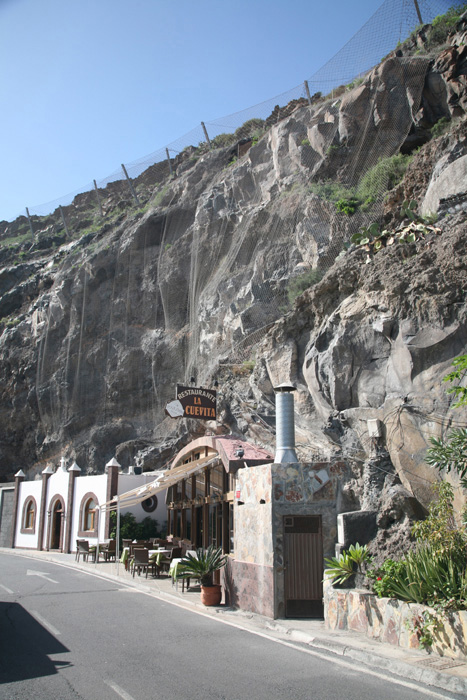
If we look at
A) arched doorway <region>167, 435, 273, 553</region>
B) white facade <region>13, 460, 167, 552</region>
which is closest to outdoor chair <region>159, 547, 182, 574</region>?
arched doorway <region>167, 435, 273, 553</region>

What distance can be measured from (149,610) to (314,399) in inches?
297

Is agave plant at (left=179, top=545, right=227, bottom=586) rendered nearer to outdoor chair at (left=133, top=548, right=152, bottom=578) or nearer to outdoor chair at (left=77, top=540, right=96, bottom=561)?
outdoor chair at (left=133, top=548, right=152, bottom=578)

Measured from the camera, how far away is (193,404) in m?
Result: 18.6

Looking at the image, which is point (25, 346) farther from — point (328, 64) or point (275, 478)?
point (275, 478)

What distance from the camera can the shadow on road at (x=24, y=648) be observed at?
261 inches

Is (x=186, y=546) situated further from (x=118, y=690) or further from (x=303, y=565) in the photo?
(x=118, y=690)

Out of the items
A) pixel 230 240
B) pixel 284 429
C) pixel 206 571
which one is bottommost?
pixel 206 571

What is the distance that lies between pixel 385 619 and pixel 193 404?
1153 centimetres

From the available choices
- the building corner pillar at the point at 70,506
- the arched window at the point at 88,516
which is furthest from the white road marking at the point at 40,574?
the building corner pillar at the point at 70,506

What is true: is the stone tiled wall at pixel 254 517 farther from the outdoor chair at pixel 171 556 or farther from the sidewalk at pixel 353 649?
the outdoor chair at pixel 171 556

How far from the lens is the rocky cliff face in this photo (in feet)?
42.1

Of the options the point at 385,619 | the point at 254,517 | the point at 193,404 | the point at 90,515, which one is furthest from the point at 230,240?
the point at 385,619

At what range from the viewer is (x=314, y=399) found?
1578cm

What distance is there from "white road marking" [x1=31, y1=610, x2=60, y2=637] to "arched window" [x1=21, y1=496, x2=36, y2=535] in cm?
2307
